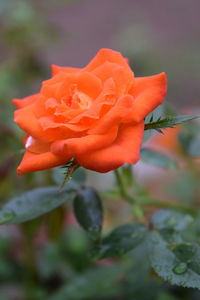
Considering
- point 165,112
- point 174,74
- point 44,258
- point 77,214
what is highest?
point 165,112

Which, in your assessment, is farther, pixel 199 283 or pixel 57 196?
pixel 57 196

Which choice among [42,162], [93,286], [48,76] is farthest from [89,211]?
[48,76]

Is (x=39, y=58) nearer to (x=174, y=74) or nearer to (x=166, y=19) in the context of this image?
(x=174, y=74)

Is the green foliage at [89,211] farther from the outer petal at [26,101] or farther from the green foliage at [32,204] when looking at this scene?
the outer petal at [26,101]

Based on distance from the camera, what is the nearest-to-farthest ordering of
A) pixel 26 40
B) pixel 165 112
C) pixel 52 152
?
pixel 52 152 → pixel 165 112 → pixel 26 40

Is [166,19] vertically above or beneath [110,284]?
above

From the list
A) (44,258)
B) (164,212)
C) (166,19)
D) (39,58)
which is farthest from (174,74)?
(164,212)

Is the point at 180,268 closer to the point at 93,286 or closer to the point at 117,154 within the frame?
the point at 117,154

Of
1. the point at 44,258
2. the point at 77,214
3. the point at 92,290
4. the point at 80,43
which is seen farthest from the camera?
the point at 80,43

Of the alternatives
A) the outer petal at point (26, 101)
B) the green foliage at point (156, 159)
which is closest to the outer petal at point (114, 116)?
the outer petal at point (26, 101)
